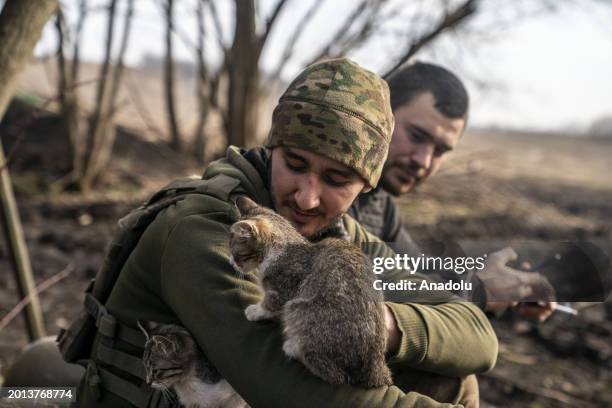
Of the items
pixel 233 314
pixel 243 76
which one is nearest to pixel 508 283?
pixel 233 314

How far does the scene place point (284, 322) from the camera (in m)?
2.20

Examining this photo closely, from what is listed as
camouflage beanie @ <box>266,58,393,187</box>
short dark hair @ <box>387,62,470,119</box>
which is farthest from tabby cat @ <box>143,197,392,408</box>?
short dark hair @ <box>387,62,470,119</box>

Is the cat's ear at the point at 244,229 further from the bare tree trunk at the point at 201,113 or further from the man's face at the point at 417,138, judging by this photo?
the bare tree trunk at the point at 201,113

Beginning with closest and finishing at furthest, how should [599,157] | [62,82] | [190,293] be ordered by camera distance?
1. [190,293]
2. [62,82]
3. [599,157]

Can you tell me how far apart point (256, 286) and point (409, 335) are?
1.95 ft

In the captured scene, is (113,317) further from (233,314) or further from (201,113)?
(201,113)

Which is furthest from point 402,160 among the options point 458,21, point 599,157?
point 599,157

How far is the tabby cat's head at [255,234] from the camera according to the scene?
2281mm

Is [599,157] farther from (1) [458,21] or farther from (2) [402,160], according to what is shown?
(2) [402,160]

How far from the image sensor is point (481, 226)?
1103 cm

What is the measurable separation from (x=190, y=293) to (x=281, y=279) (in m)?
0.39

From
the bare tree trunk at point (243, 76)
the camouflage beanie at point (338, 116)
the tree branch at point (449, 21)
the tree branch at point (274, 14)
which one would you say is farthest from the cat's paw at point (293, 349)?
the tree branch at point (449, 21)

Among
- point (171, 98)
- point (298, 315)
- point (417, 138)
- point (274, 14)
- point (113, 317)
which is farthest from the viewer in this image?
point (171, 98)

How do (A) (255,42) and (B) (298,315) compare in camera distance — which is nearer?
(B) (298,315)
